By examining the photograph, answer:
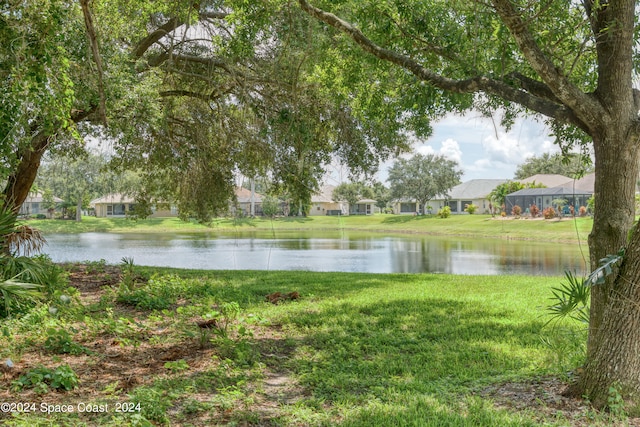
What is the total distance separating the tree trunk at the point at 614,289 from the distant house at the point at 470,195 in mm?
54210

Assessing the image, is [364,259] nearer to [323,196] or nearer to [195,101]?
[323,196]

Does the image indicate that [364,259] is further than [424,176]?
No

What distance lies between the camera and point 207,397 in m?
3.74

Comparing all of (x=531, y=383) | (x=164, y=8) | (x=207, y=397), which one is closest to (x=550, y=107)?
(x=531, y=383)

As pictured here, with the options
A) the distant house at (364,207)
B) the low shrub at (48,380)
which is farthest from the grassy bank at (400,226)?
the low shrub at (48,380)

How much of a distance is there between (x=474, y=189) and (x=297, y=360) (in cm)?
5631

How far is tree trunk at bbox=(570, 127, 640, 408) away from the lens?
3.46 metres

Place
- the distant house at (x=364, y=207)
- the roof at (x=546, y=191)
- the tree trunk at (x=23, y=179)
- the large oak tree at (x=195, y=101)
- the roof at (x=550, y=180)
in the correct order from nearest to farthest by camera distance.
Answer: the large oak tree at (x=195, y=101)
the tree trunk at (x=23, y=179)
the roof at (x=546, y=191)
the roof at (x=550, y=180)
the distant house at (x=364, y=207)

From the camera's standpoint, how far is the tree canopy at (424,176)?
5588 cm

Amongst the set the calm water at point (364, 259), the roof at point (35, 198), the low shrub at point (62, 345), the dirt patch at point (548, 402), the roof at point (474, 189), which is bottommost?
the calm water at point (364, 259)

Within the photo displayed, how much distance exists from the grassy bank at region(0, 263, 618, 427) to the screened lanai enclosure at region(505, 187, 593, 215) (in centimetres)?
3458

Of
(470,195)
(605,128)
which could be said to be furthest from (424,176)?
(605,128)

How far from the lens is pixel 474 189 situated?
57.9 metres

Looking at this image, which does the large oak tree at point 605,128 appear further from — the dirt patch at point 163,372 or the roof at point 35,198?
the roof at point 35,198
